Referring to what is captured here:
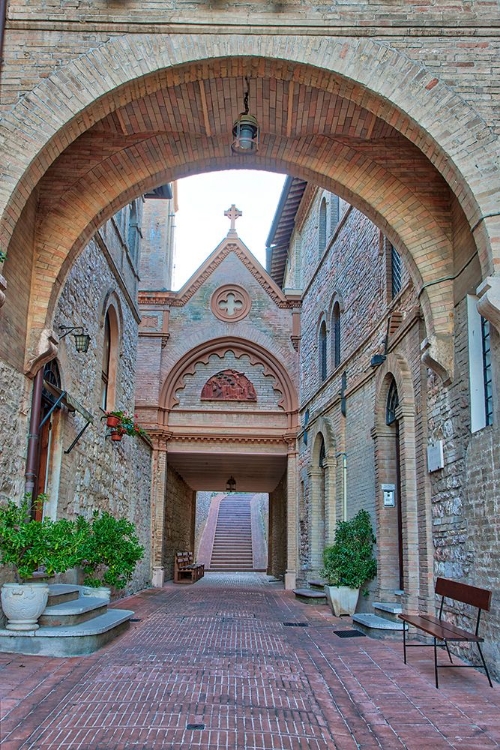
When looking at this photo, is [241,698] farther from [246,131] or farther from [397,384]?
[246,131]

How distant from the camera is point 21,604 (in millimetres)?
6875

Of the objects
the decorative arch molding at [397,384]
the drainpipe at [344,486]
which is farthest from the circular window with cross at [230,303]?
the decorative arch molding at [397,384]

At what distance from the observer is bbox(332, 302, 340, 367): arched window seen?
16.6 meters

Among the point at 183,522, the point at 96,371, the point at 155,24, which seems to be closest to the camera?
the point at 155,24

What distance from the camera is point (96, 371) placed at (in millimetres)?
12234

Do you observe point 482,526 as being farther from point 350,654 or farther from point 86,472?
A: point 86,472

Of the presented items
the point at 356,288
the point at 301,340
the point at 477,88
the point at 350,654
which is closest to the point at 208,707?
the point at 350,654

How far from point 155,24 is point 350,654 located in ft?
23.4

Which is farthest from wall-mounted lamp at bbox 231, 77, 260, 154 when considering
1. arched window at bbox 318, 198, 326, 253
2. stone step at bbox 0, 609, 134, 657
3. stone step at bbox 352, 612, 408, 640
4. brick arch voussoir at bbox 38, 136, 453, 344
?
arched window at bbox 318, 198, 326, 253

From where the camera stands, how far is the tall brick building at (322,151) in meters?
7.22

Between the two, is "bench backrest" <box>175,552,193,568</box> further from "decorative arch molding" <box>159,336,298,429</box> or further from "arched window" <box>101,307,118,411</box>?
"arched window" <box>101,307,118,411</box>

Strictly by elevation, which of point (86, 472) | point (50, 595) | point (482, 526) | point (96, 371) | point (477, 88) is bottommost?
point (50, 595)

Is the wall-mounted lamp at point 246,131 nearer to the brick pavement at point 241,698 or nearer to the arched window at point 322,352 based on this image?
the brick pavement at point 241,698

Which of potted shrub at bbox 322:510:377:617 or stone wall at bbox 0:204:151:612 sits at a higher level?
stone wall at bbox 0:204:151:612
